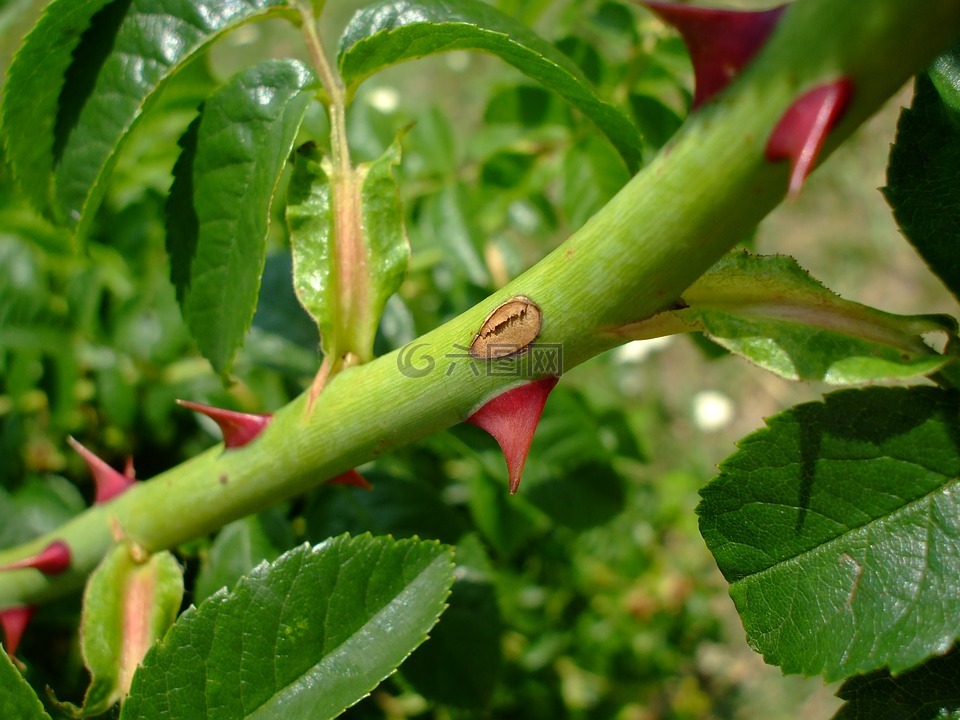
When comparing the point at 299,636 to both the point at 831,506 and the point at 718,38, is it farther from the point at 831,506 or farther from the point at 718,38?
the point at 718,38

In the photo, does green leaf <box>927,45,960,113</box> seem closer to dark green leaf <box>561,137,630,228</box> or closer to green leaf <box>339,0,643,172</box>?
green leaf <box>339,0,643,172</box>

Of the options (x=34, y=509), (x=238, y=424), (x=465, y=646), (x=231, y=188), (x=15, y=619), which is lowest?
(x=465, y=646)

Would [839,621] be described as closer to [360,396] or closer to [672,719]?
[360,396]

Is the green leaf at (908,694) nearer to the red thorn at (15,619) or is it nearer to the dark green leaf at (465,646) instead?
the dark green leaf at (465,646)

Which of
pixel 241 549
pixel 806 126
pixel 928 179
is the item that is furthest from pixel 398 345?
pixel 806 126

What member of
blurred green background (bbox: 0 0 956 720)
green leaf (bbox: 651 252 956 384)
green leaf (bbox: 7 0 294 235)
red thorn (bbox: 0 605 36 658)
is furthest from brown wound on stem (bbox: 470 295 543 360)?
red thorn (bbox: 0 605 36 658)

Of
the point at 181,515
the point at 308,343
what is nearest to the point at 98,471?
the point at 181,515
